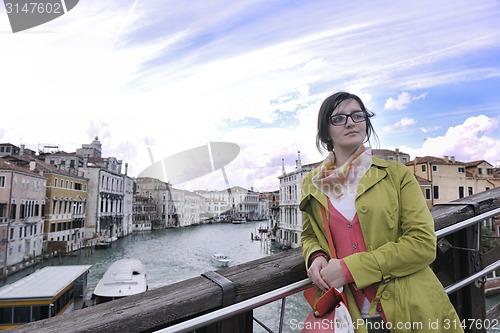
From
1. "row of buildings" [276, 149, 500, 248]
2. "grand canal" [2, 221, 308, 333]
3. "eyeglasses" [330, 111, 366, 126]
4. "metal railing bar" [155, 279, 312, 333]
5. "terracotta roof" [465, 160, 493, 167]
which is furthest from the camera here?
"terracotta roof" [465, 160, 493, 167]

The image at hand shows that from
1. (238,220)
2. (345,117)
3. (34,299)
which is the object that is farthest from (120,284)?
(238,220)

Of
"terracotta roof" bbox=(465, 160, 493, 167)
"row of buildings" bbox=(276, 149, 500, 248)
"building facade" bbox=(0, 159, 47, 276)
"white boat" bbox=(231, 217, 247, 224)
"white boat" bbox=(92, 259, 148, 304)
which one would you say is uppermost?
"terracotta roof" bbox=(465, 160, 493, 167)

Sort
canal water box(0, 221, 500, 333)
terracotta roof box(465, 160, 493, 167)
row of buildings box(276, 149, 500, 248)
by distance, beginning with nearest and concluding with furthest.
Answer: canal water box(0, 221, 500, 333) → row of buildings box(276, 149, 500, 248) → terracotta roof box(465, 160, 493, 167)


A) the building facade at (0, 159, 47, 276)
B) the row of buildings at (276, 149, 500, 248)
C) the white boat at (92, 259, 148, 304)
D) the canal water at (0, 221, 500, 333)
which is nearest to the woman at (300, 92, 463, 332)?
Result: the white boat at (92, 259, 148, 304)

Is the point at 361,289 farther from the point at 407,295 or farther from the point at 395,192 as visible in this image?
the point at 395,192

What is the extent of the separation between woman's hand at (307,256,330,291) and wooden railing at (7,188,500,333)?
0.34 ft

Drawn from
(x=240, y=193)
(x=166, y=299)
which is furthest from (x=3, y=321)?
(x=240, y=193)

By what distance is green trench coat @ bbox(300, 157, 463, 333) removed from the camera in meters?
0.88

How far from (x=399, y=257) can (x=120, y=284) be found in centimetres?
1339

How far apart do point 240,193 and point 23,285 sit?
251 feet

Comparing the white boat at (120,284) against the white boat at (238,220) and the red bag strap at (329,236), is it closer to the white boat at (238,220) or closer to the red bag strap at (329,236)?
the red bag strap at (329,236)

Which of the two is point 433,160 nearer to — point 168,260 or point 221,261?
point 221,261

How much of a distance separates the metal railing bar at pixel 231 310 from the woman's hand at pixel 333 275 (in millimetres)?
84

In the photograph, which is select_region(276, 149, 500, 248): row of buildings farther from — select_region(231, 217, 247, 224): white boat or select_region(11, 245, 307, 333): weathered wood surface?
select_region(231, 217, 247, 224): white boat
